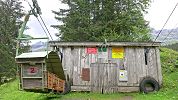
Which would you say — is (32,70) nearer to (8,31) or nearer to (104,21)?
(104,21)

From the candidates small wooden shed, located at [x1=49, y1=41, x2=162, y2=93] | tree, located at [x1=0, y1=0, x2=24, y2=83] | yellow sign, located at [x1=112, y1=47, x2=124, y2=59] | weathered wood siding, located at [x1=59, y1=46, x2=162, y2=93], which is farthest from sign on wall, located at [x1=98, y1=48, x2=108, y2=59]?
tree, located at [x1=0, y1=0, x2=24, y2=83]

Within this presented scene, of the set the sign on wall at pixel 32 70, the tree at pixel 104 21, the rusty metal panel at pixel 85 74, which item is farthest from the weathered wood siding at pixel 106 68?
the tree at pixel 104 21

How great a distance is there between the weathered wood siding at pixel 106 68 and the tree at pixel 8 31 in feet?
52.7

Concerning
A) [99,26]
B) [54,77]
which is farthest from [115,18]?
[54,77]

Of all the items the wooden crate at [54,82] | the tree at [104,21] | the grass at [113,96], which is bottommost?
the grass at [113,96]

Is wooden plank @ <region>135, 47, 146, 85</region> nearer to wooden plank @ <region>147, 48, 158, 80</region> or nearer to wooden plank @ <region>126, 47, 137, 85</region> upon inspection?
wooden plank @ <region>126, 47, 137, 85</region>

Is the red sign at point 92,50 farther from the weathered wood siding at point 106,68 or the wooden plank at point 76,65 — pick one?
the wooden plank at point 76,65

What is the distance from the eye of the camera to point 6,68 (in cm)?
4153

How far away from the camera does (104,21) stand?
37719 millimetres

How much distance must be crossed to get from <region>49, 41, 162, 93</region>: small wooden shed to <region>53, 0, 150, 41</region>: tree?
873cm

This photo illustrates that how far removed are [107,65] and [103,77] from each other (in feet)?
2.98

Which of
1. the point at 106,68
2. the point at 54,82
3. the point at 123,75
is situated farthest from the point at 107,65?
the point at 54,82

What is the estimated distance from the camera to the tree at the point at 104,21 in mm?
36375

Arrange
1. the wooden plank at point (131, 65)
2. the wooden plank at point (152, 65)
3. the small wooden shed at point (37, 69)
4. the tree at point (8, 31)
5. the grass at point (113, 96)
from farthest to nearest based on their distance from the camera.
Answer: the tree at point (8, 31)
the wooden plank at point (152, 65)
the wooden plank at point (131, 65)
the grass at point (113, 96)
the small wooden shed at point (37, 69)
